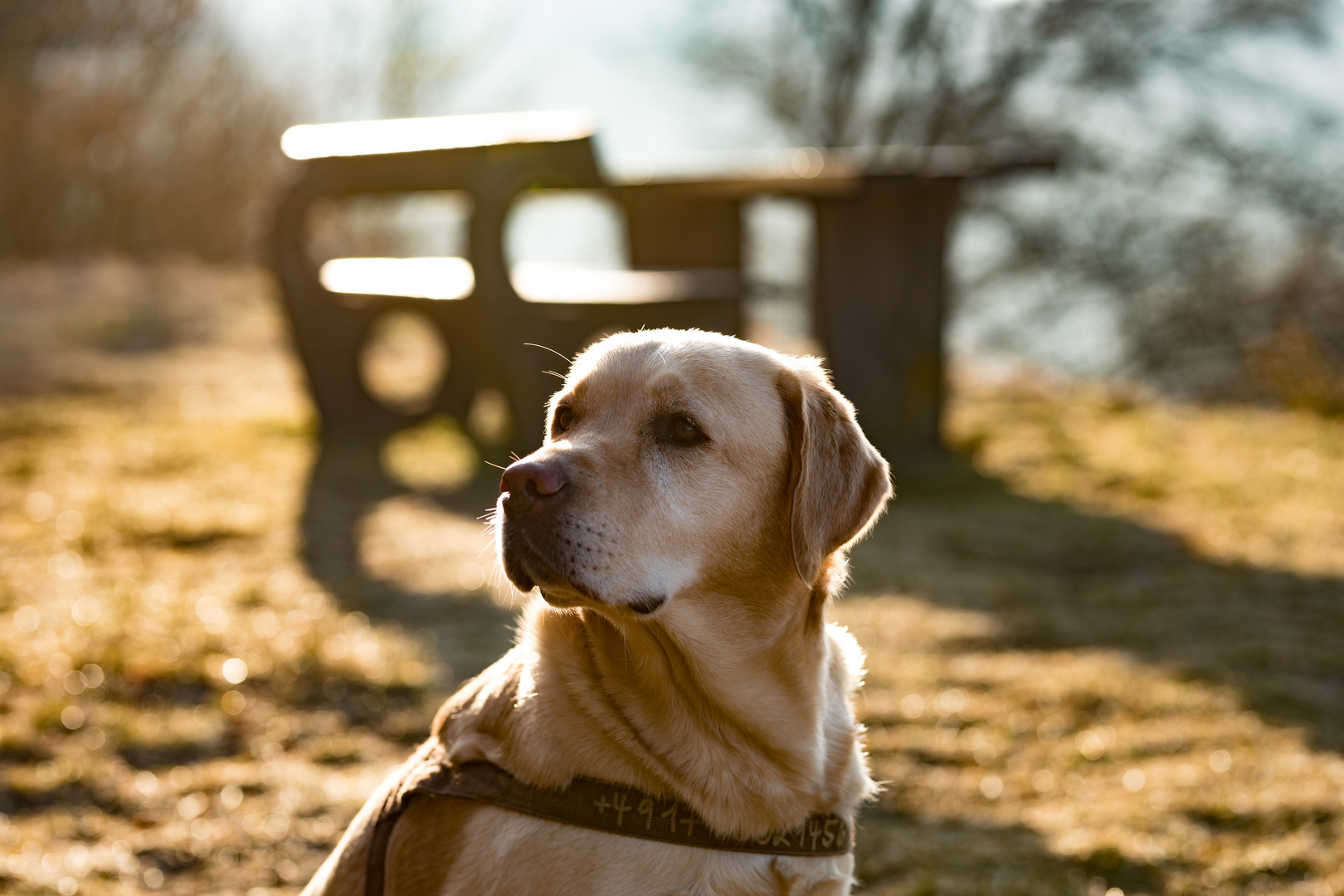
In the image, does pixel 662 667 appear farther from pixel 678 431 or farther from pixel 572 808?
pixel 678 431

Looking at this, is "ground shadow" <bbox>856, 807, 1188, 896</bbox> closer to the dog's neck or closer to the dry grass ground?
the dry grass ground

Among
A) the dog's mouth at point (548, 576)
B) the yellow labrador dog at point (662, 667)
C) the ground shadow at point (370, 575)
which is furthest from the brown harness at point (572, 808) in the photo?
the ground shadow at point (370, 575)

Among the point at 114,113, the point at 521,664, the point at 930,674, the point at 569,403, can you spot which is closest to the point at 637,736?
the point at 521,664

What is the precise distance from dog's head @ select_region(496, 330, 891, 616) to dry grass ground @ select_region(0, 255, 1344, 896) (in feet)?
4.04

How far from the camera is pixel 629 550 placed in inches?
80.3

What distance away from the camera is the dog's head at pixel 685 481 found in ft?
6.54

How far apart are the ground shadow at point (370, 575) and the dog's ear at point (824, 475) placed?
135cm

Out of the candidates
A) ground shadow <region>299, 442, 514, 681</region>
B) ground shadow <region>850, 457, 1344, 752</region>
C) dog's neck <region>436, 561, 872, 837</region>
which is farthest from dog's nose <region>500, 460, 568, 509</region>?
ground shadow <region>850, 457, 1344, 752</region>

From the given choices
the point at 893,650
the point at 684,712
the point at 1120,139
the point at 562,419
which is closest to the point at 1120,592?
the point at 893,650

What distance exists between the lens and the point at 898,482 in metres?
7.21

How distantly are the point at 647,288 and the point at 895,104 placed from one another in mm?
A: 7987

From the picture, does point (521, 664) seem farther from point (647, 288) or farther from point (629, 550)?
point (647, 288)

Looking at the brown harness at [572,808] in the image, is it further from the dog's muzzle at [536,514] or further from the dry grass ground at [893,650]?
the dry grass ground at [893,650]

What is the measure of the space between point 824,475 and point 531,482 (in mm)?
565
